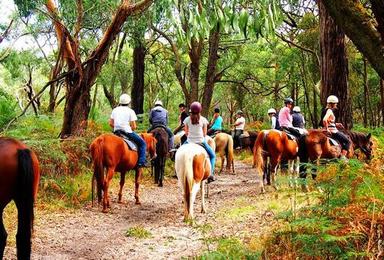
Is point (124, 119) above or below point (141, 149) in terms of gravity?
above

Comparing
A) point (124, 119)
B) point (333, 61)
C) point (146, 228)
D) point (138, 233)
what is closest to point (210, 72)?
point (333, 61)

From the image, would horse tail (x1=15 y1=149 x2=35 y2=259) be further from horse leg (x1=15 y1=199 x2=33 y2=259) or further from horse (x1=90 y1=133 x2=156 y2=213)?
horse (x1=90 y1=133 x2=156 y2=213)

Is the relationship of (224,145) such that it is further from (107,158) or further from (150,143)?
(107,158)

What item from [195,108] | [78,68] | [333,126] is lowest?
[333,126]

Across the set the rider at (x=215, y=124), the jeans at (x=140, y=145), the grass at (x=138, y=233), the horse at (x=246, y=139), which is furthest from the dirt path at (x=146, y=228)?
the horse at (x=246, y=139)

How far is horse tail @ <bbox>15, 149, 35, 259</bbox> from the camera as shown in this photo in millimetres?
6055

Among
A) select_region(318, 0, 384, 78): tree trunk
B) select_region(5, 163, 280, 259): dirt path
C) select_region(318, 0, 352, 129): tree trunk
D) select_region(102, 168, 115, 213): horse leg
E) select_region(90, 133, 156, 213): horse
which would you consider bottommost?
select_region(5, 163, 280, 259): dirt path

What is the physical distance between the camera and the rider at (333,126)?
40.2ft

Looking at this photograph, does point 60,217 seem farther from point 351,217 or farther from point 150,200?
point 351,217

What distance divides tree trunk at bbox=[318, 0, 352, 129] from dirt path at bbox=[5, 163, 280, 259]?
3673 millimetres

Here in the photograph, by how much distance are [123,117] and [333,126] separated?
5543 mm

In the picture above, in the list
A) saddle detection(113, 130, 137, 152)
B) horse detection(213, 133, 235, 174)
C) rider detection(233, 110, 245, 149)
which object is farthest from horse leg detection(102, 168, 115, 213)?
rider detection(233, 110, 245, 149)

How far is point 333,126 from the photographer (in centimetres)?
1288

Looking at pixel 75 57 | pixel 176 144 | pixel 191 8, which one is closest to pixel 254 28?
pixel 191 8
